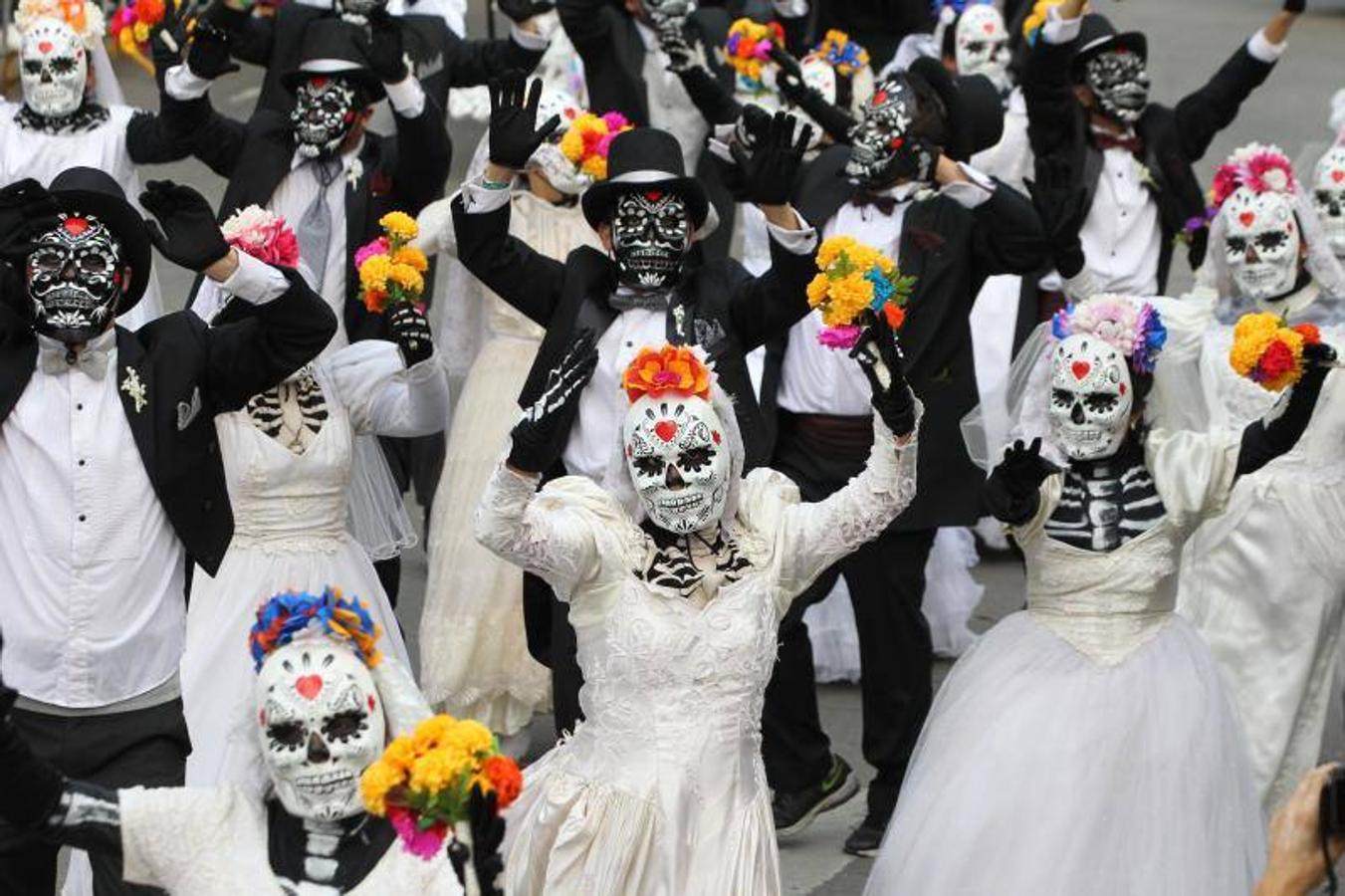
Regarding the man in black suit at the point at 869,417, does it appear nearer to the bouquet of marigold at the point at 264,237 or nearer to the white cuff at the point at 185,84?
the bouquet of marigold at the point at 264,237

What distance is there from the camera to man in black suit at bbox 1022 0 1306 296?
39.0ft

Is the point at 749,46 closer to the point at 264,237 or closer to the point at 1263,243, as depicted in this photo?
the point at 1263,243

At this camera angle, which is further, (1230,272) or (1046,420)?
A: (1230,272)

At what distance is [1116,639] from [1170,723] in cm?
31

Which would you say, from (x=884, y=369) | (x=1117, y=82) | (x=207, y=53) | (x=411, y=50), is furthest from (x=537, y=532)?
(x=411, y=50)

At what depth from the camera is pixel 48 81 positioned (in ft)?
38.4

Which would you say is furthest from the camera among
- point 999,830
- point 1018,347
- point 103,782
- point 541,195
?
point 1018,347

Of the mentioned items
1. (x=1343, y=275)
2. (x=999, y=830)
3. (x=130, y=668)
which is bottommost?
(x=999, y=830)

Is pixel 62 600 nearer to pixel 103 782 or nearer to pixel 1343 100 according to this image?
pixel 103 782

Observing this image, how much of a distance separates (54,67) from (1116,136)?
Answer: 4101mm

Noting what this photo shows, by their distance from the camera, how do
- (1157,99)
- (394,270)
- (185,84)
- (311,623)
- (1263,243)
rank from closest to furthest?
(311,623) < (394,270) < (1263,243) < (185,84) < (1157,99)

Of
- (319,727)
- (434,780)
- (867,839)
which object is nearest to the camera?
(434,780)

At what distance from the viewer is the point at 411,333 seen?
9086mm

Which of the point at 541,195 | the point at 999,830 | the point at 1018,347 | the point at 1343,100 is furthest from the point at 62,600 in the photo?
the point at 1343,100
